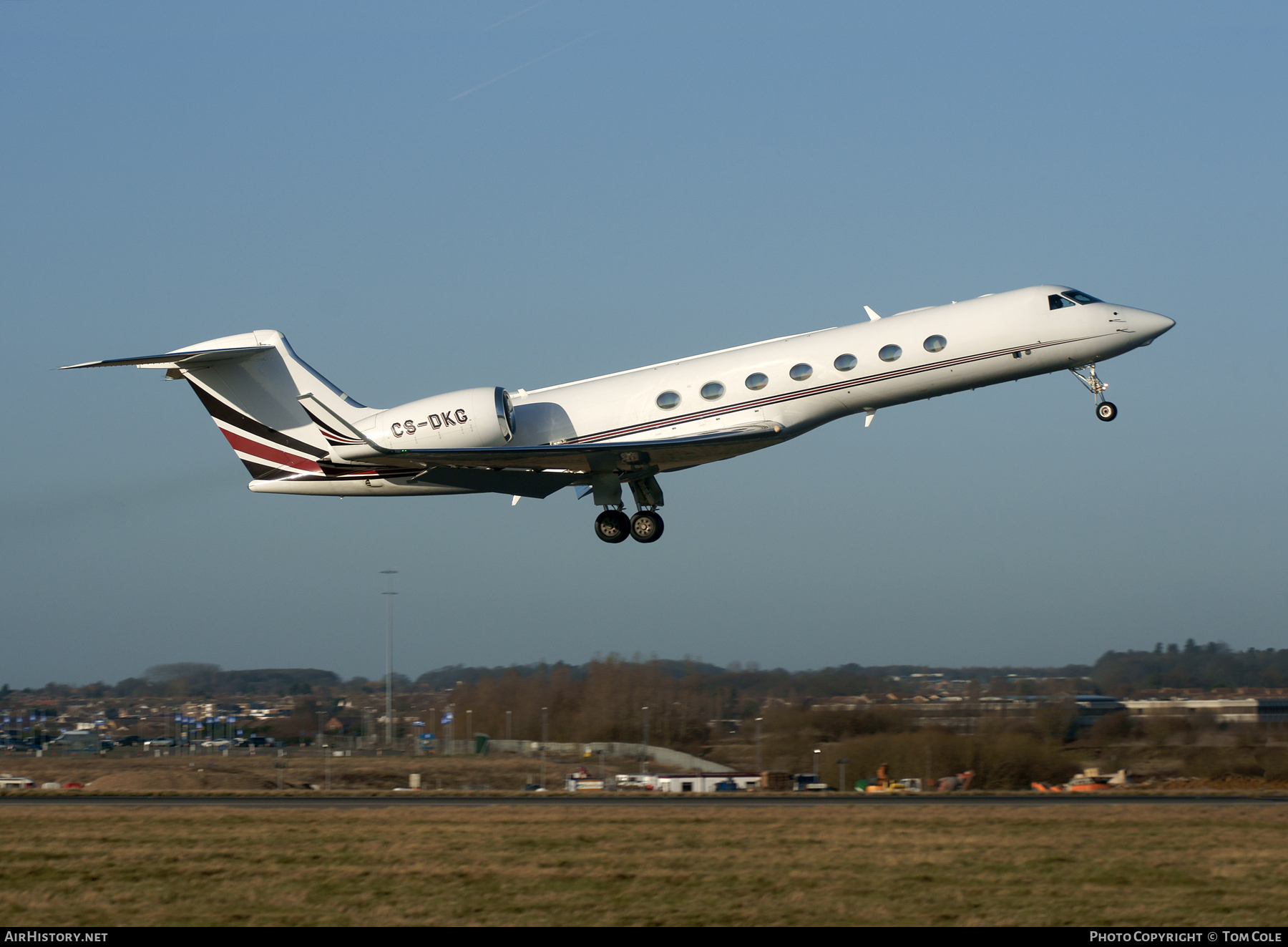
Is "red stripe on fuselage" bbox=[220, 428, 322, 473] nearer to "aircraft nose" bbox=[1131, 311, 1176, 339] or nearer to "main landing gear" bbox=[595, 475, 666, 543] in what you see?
"main landing gear" bbox=[595, 475, 666, 543]

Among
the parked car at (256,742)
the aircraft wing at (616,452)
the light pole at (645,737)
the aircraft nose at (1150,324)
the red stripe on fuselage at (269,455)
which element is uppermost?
the aircraft nose at (1150,324)

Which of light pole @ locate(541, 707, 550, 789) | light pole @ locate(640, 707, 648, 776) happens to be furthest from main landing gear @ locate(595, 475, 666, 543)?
light pole @ locate(541, 707, 550, 789)

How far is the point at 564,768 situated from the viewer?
43906 millimetres

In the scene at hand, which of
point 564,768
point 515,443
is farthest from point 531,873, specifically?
point 564,768

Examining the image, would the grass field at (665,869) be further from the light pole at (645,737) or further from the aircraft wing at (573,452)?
the light pole at (645,737)

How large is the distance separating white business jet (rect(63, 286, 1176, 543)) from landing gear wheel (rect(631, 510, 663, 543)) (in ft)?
0.08

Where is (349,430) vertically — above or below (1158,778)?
above

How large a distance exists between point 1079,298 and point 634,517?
28.0 ft

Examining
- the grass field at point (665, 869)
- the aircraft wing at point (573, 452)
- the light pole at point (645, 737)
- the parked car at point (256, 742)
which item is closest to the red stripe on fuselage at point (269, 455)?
the aircraft wing at point (573, 452)

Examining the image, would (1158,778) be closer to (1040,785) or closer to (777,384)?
(1040,785)

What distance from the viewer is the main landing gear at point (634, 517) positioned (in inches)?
893

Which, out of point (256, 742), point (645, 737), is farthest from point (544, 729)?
point (256, 742)

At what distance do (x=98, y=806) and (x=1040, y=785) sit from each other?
24.2 meters

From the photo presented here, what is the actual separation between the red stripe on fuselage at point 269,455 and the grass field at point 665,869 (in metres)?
6.19
